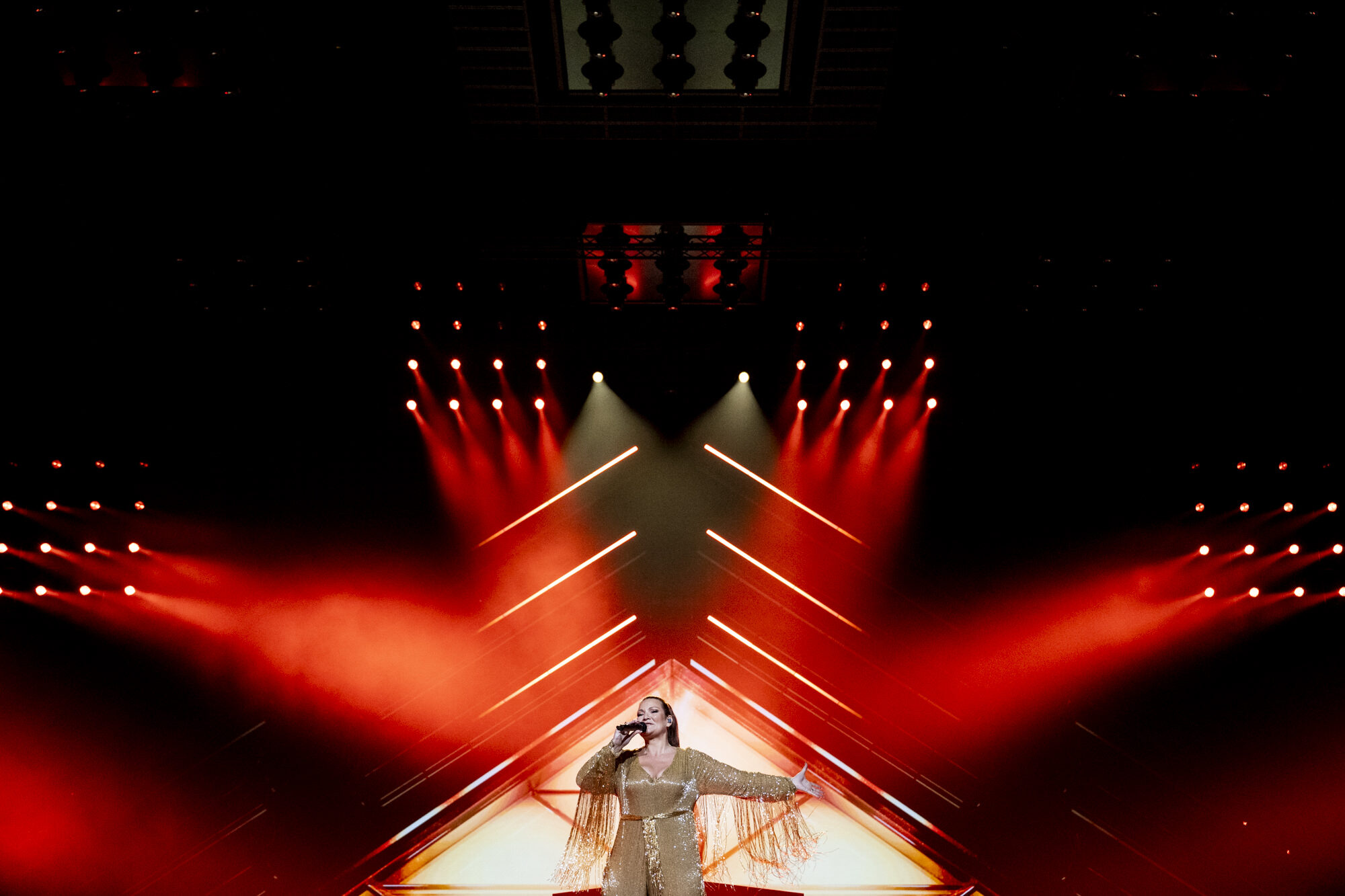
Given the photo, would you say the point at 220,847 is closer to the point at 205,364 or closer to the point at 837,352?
the point at 205,364

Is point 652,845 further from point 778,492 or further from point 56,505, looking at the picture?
point 56,505

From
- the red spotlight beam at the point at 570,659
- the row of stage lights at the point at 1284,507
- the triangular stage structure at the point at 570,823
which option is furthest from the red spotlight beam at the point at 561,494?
the row of stage lights at the point at 1284,507

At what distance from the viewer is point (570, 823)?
460 centimetres

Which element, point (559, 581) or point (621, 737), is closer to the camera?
point (621, 737)

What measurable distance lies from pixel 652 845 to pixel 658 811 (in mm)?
120

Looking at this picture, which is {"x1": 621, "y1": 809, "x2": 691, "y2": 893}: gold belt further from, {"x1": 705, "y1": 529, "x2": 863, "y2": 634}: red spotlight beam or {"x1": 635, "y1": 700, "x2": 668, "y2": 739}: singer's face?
{"x1": 705, "y1": 529, "x2": 863, "y2": 634}: red spotlight beam

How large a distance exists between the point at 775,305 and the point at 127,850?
470cm

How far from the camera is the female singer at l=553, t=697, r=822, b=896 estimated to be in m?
3.06

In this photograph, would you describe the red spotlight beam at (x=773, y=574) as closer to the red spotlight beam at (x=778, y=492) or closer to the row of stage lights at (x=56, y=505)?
the red spotlight beam at (x=778, y=492)

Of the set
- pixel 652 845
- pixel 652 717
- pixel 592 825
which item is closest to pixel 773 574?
pixel 652 717

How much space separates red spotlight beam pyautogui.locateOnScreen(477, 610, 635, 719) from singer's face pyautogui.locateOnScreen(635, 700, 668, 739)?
166cm

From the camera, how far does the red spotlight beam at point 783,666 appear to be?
482 cm

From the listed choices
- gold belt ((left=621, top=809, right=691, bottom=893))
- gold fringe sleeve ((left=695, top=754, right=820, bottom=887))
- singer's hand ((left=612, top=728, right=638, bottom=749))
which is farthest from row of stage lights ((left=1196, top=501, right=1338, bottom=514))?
singer's hand ((left=612, top=728, right=638, bottom=749))

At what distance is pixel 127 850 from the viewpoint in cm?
437
